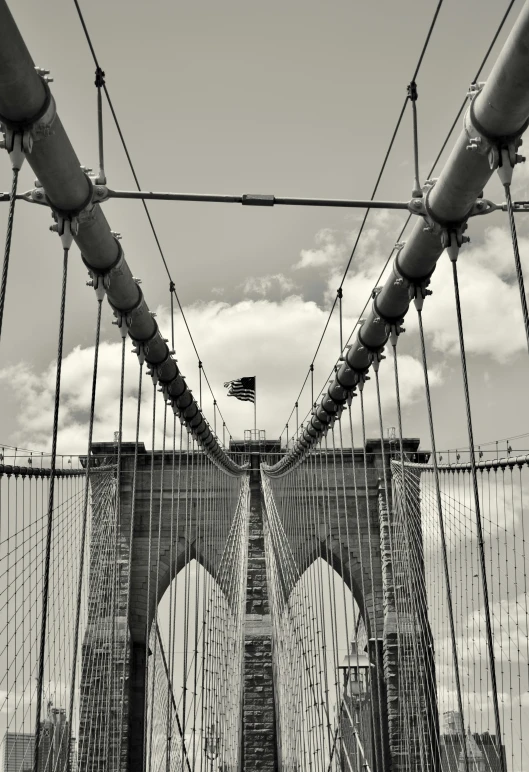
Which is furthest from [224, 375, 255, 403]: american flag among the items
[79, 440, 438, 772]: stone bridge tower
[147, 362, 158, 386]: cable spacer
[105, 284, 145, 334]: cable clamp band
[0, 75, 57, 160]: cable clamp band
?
[0, 75, 57, 160]: cable clamp band

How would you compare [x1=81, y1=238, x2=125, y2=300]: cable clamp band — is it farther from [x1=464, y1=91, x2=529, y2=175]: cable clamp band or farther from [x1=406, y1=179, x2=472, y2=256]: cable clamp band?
[x1=464, y1=91, x2=529, y2=175]: cable clamp band

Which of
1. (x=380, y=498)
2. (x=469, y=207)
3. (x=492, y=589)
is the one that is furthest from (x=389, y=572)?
(x=469, y=207)

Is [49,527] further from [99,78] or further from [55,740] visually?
[55,740]

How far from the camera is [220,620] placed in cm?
1680

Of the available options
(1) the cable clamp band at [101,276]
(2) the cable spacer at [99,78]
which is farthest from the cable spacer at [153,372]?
(2) the cable spacer at [99,78]

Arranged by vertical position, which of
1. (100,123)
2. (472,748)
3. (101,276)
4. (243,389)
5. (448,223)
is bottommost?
(472,748)

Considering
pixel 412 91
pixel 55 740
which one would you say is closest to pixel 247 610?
pixel 55 740

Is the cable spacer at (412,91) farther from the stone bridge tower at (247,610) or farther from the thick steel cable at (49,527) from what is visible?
the stone bridge tower at (247,610)

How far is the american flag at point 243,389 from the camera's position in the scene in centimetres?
2398

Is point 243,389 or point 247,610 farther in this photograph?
point 243,389

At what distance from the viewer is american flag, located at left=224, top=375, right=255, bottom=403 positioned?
2398cm

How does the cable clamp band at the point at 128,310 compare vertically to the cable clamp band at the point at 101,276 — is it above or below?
above

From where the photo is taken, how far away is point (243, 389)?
24.2 meters

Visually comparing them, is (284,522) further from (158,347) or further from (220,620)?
(158,347)
